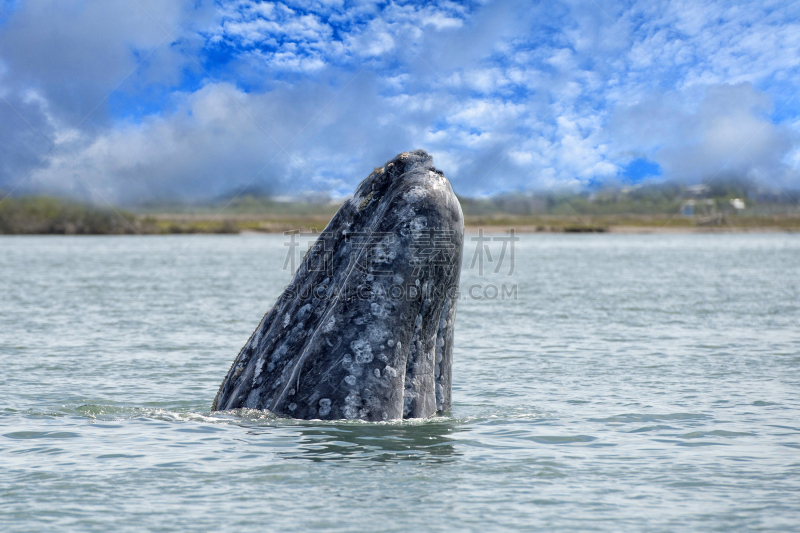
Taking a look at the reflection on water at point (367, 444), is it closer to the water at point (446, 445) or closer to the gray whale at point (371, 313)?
the water at point (446, 445)

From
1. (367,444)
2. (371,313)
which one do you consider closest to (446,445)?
(367,444)

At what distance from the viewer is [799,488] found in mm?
5824

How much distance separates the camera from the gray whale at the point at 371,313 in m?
6.48

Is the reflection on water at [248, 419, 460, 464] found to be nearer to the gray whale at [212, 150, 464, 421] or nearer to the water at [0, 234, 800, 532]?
the water at [0, 234, 800, 532]

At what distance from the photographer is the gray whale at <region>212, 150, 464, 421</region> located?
6484 mm

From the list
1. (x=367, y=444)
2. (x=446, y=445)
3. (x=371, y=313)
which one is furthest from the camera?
(x=446, y=445)

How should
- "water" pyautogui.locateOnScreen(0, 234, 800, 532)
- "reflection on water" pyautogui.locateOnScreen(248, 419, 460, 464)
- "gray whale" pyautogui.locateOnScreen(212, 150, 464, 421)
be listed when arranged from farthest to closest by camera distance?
"gray whale" pyautogui.locateOnScreen(212, 150, 464, 421) → "reflection on water" pyautogui.locateOnScreen(248, 419, 460, 464) → "water" pyautogui.locateOnScreen(0, 234, 800, 532)

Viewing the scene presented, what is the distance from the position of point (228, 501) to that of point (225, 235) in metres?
134

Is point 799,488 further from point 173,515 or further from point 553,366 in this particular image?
point 553,366

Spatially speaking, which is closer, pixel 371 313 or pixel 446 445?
pixel 371 313

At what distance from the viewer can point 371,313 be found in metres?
6.48

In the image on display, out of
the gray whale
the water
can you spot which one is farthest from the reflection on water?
the gray whale

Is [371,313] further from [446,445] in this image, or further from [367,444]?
[446,445]

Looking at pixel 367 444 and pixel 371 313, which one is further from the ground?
pixel 371 313
